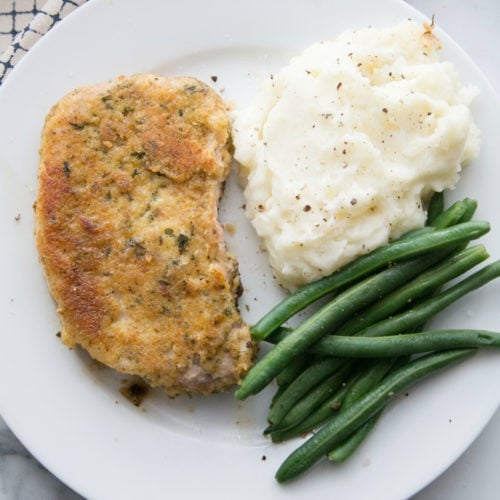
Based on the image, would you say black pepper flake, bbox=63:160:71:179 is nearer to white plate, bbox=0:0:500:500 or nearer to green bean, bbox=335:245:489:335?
white plate, bbox=0:0:500:500

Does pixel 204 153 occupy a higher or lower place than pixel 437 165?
higher

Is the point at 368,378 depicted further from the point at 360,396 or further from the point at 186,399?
the point at 186,399

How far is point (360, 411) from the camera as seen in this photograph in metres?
5.02

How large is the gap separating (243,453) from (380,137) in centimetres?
244

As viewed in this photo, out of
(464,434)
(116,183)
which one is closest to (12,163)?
(116,183)

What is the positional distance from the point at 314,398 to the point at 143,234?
5.36 ft

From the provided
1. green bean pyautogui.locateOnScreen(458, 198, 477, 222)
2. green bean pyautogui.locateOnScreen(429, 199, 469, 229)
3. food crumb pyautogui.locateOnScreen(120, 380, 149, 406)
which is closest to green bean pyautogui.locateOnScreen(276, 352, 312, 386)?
food crumb pyautogui.locateOnScreen(120, 380, 149, 406)

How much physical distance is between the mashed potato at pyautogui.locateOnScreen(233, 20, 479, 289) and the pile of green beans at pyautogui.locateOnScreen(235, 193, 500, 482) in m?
0.19

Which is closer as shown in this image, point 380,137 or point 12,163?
point 380,137

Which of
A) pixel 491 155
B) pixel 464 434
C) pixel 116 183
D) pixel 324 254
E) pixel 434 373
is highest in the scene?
pixel 116 183

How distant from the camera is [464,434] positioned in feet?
16.9

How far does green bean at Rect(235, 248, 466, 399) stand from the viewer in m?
5.03

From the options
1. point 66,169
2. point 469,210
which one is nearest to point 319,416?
point 469,210

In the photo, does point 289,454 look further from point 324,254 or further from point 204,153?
point 204,153
